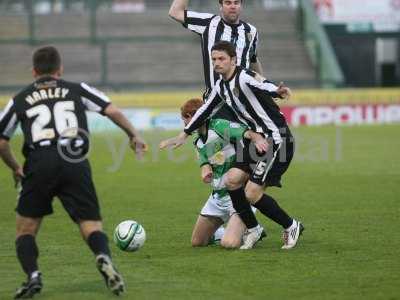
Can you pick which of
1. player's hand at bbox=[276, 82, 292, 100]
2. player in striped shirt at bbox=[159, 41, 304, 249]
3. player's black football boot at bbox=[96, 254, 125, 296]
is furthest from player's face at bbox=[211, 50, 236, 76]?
player's black football boot at bbox=[96, 254, 125, 296]

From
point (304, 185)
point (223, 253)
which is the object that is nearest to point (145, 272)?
point (223, 253)

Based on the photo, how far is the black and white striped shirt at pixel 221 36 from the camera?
1030 cm

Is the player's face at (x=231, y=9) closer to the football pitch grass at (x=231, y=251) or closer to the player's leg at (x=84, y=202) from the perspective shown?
the football pitch grass at (x=231, y=251)

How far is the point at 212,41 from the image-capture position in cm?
1041

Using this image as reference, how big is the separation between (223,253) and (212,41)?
2.43 meters

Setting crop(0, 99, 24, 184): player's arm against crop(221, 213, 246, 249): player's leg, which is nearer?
crop(0, 99, 24, 184): player's arm

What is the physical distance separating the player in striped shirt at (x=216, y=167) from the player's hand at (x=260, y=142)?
7.4 inches

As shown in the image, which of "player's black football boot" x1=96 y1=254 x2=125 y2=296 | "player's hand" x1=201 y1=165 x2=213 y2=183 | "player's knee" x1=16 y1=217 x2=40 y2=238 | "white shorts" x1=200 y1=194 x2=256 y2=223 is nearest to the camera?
"player's black football boot" x1=96 y1=254 x2=125 y2=296

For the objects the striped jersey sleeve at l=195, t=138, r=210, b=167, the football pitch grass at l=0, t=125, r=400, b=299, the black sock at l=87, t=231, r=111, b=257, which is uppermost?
the black sock at l=87, t=231, r=111, b=257

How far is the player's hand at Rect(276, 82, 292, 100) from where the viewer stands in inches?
344

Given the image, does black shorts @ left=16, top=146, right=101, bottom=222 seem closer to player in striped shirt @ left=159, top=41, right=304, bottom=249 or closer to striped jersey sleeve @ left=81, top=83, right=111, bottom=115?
striped jersey sleeve @ left=81, top=83, right=111, bottom=115

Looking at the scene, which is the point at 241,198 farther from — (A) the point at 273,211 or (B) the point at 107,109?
(B) the point at 107,109

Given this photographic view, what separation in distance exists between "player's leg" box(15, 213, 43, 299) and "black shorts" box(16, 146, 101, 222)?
0.09m

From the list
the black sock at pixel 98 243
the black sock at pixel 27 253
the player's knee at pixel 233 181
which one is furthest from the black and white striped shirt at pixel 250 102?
the black sock at pixel 27 253
